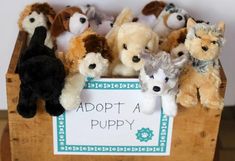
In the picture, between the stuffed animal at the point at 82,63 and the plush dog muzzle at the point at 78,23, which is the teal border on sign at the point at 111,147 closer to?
the stuffed animal at the point at 82,63

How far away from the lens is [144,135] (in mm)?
964

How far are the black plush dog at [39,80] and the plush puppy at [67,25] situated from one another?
0.13 m

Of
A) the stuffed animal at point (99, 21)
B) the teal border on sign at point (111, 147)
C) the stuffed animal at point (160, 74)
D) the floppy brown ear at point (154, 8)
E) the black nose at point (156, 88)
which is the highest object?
the floppy brown ear at point (154, 8)

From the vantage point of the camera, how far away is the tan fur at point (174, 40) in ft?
3.22

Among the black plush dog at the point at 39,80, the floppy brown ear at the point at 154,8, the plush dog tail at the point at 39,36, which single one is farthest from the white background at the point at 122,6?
the black plush dog at the point at 39,80

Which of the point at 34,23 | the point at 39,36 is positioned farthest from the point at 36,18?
the point at 39,36

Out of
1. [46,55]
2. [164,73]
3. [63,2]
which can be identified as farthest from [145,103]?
[63,2]

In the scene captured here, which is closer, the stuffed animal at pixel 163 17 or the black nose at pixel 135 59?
the black nose at pixel 135 59

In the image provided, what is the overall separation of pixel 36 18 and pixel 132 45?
29 cm

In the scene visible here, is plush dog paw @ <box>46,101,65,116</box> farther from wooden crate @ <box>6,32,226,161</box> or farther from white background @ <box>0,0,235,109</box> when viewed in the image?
white background @ <box>0,0,235,109</box>

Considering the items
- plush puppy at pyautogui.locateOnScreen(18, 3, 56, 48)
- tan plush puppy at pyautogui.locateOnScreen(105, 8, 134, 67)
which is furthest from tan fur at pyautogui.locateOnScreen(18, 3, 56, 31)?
tan plush puppy at pyautogui.locateOnScreen(105, 8, 134, 67)

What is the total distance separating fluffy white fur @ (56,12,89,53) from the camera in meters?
1.02

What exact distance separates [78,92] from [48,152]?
0.17 metres

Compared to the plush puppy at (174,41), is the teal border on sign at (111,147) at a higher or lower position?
lower
